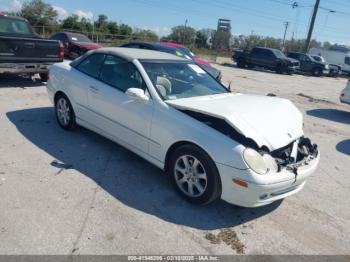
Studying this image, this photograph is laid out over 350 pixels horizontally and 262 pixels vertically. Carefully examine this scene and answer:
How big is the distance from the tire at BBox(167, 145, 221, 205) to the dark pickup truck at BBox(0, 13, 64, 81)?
6391 millimetres

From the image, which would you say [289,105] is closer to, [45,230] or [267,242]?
[267,242]

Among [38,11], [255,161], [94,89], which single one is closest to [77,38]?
[94,89]

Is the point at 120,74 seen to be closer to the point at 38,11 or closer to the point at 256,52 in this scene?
the point at 256,52

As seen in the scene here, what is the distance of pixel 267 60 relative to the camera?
2733 cm

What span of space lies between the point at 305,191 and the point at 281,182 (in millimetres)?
1297

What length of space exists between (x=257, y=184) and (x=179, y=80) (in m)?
2.03

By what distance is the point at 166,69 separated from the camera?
4.80 meters

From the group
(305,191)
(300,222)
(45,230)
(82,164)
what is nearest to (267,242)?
(300,222)

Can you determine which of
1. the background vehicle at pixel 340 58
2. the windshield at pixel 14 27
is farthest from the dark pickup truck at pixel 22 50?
the background vehicle at pixel 340 58

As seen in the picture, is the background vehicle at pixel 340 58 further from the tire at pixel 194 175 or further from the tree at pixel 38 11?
the tree at pixel 38 11

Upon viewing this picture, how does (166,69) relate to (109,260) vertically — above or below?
above

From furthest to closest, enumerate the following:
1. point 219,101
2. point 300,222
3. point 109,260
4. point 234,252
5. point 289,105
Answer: point 289,105
point 219,101
point 300,222
point 234,252
point 109,260

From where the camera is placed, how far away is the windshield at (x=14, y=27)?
32.0 ft

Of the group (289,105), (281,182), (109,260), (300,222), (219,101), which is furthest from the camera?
(289,105)
